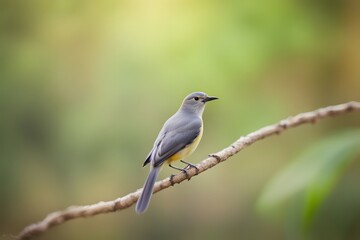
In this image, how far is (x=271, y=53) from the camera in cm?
235

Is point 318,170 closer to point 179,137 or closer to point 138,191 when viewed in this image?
point 138,191

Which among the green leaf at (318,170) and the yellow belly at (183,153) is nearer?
the green leaf at (318,170)

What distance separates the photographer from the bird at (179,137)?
3.04 feet

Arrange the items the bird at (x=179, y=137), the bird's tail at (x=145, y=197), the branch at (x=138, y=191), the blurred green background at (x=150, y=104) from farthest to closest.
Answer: the blurred green background at (x=150, y=104)
the bird at (x=179, y=137)
the bird's tail at (x=145, y=197)
the branch at (x=138, y=191)

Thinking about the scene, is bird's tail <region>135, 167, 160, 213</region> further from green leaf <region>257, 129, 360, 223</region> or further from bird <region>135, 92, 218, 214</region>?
green leaf <region>257, 129, 360, 223</region>

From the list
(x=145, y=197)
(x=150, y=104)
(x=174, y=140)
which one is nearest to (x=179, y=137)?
(x=174, y=140)

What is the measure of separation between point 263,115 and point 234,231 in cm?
54

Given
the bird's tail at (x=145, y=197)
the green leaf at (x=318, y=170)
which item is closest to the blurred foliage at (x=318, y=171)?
the green leaf at (x=318, y=170)

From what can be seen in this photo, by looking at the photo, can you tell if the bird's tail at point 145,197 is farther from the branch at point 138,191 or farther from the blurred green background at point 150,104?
the blurred green background at point 150,104

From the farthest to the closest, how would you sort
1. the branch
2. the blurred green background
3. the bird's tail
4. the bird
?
the blurred green background → the bird → the bird's tail → the branch

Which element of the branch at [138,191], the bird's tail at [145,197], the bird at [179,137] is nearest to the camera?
the branch at [138,191]

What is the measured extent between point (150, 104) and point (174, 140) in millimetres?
1130

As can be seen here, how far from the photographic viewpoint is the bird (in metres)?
0.93

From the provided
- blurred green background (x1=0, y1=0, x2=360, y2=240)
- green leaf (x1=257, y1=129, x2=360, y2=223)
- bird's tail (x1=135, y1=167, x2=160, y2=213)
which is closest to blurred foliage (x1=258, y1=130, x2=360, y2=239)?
green leaf (x1=257, y1=129, x2=360, y2=223)
